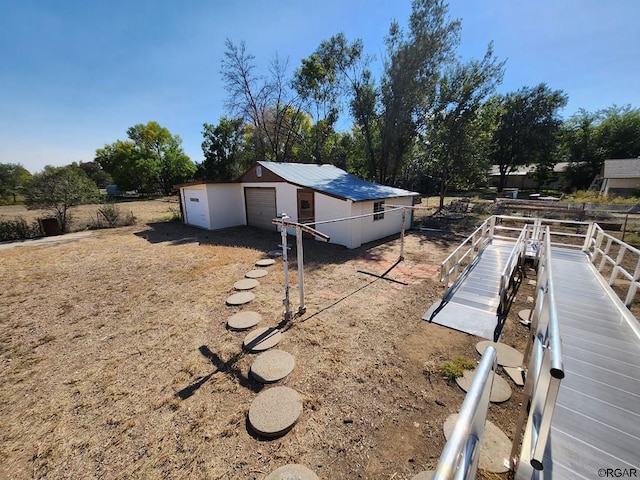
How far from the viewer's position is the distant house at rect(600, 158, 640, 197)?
2228 cm

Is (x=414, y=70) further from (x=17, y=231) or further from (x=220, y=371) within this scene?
(x=17, y=231)

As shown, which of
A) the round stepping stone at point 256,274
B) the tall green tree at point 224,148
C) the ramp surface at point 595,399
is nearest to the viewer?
the ramp surface at point 595,399

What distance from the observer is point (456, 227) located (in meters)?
15.0

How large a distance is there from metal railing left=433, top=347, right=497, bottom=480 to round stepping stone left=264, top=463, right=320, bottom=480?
1.85 meters

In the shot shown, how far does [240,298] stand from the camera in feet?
20.4

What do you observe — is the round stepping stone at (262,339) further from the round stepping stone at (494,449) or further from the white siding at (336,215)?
the white siding at (336,215)

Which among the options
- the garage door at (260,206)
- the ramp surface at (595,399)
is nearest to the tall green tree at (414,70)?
the garage door at (260,206)

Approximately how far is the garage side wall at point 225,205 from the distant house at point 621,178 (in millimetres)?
31776

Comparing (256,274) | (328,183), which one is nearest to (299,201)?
(328,183)

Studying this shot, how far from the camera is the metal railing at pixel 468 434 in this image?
103cm

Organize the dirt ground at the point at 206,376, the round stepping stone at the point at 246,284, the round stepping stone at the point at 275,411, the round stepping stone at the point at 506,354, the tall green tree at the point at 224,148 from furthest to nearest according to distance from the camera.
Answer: the tall green tree at the point at 224,148 < the round stepping stone at the point at 246,284 < the round stepping stone at the point at 506,354 < the round stepping stone at the point at 275,411 < the dirt ground at the point at 206,376

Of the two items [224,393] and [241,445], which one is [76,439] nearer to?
[224,393]

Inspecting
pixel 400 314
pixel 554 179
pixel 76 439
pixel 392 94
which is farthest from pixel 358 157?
pixel 554 179

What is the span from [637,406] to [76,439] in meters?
5.90
